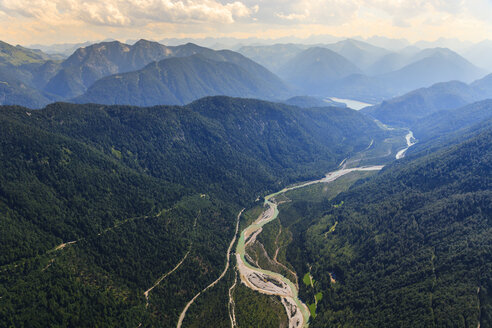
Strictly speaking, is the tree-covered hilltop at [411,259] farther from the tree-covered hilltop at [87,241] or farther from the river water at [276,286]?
the tree-covered hilltop at [87,241]

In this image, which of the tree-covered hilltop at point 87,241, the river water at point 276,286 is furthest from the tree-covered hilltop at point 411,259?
the tree-covered hilltop at point 87,241

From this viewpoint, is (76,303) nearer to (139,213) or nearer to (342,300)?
(139,213)

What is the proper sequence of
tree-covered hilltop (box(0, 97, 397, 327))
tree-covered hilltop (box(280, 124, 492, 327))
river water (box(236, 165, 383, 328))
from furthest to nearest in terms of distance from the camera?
river water (box(236, 165, 383, 328)), tree-covered hilltop (box(0, 97, 397, 327)), tree-covered hilltop (box(280, 124, 492, 327))

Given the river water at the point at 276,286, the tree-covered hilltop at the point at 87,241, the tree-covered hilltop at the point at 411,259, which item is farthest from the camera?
the river water at the point at 276,286

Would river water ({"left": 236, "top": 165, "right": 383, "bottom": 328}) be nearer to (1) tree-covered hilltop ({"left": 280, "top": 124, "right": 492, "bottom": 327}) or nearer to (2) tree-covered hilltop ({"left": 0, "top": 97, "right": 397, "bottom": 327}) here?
(1) tree-covered hilltop ({"left": 280, "top": 124, "right": 492, "bottom": 327})

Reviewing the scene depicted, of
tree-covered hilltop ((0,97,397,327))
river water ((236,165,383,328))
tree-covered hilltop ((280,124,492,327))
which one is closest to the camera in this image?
tree-covered hilltop ((280,124,492,327))

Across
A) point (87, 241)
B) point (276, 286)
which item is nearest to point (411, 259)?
point (276, 286)

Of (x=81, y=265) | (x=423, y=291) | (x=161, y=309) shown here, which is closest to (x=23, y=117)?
(x=81, y=265)

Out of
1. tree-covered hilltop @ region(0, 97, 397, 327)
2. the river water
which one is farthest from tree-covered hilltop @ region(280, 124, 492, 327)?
tree-covered hilltop @ region(0, 97, 397, 327)

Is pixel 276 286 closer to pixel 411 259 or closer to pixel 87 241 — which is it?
pixel 411 259
